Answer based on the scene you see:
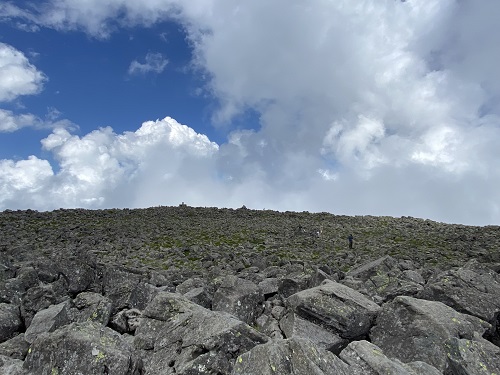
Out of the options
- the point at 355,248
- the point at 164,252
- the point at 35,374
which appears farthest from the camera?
the point at 355,248

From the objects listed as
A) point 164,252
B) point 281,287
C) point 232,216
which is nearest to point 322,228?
point 232,216

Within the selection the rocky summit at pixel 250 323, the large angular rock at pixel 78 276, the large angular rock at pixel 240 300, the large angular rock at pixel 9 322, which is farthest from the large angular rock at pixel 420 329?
the large angular rock at pixel 78 276

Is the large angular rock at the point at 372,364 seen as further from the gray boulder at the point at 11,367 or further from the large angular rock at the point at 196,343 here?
the gray boulder at the point at 11,367

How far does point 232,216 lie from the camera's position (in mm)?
81562

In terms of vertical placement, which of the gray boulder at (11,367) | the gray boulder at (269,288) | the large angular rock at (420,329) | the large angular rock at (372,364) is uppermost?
the gray boulder at (269,288)

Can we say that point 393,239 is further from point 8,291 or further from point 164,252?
point 8,291

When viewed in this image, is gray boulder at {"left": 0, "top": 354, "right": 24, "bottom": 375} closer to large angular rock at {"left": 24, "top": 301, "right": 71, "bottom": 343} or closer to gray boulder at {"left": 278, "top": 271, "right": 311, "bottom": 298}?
large angular rock at {"left": 24, "top": 301, "right": 71, "bottom": 343}

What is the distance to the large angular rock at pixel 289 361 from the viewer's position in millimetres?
9516

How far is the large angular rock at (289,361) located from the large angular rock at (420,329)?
414 cm

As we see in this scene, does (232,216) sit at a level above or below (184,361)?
above

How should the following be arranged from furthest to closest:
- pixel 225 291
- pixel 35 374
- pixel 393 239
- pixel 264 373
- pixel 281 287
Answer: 1. pixel 393 239
2. pixel 281 287
3. pixel 225 291
4. pixel 35 374
5. pixel 264 373

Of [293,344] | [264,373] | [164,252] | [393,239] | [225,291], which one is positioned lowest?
[264,373]

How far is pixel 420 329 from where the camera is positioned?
13.6 meters

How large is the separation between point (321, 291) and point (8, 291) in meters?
15.7
